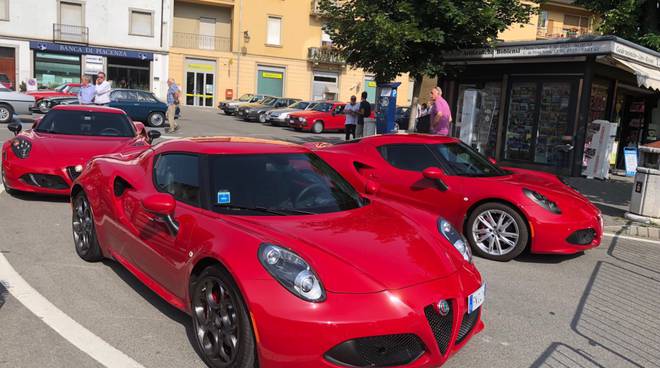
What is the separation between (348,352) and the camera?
2760 mm

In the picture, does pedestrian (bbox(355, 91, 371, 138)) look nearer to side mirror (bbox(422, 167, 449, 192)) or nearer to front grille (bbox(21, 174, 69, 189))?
side mirror (bbox(422, 167, 449, 192))

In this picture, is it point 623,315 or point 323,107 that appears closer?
point 623,315

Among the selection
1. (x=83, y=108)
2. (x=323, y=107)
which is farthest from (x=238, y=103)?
(x=83, y=108)

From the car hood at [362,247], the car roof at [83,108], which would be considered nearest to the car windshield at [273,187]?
the car hood at [362,247]

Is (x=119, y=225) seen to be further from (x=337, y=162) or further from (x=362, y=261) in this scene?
(x=337, y=162)

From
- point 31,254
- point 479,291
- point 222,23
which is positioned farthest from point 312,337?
point 222,23

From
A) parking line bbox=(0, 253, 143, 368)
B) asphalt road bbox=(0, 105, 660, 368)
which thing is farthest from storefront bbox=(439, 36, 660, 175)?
parking line bbox=(0, 253, 143, 368)

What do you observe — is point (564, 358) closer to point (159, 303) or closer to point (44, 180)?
point (159, 303)

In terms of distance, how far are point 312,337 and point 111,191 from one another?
8.54 feet

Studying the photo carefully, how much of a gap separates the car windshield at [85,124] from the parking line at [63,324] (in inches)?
158

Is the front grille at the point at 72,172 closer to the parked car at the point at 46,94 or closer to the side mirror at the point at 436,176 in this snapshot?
the side mirror at the point at 436,176

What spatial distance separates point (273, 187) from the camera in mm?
3830

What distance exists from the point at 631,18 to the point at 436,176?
31.9 ft

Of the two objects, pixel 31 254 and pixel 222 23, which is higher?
pixel 222 23
